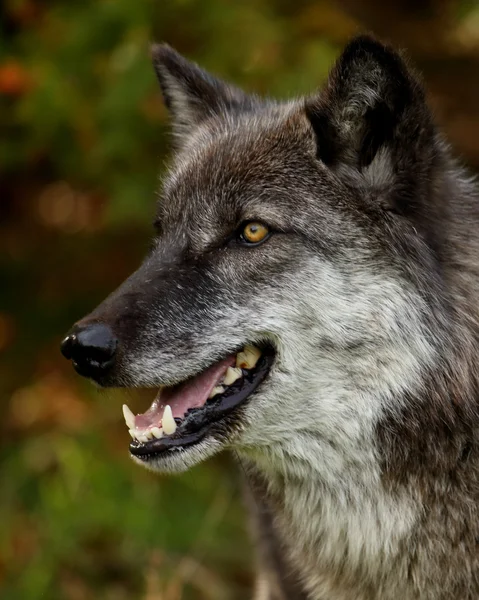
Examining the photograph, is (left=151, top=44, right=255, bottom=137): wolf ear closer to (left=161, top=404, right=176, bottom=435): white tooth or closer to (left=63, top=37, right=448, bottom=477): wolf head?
(left=63, top=37, right=448, bottom=477): wolf head

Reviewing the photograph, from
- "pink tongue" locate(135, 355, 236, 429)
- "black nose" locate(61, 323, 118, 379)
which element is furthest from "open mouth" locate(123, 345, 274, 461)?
"black nose" locate(61, 323, 118, 379)

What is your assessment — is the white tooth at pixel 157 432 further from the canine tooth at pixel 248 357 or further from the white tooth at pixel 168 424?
the canine tooth at pixel 248 357

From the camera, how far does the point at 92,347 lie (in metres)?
2.97

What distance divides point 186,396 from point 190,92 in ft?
5.03

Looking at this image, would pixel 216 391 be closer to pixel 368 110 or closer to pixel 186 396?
pixel 186 396

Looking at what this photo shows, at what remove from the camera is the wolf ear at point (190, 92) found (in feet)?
13.0

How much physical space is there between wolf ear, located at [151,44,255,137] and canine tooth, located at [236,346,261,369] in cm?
124

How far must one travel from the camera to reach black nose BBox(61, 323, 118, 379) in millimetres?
2965

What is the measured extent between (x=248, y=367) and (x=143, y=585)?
2.46 meters

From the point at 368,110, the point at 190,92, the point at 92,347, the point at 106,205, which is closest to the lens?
the point at 92,347

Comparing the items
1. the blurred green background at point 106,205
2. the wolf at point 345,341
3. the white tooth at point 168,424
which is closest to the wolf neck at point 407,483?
the wolf at point 345,341

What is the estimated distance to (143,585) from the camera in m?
5.10

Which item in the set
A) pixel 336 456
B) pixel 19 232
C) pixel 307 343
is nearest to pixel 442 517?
pixel 336 456

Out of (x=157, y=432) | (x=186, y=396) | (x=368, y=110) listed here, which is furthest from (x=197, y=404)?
(x=368, y=110)
